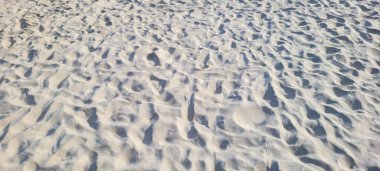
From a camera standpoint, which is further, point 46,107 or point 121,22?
point 121,22

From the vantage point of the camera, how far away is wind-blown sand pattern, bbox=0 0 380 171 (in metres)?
3.28

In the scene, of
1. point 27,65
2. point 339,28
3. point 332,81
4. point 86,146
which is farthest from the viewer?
point 339,28

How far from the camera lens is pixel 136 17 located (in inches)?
244

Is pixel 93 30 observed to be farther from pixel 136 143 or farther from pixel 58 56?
pixel 136 143

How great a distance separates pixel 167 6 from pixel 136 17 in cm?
73

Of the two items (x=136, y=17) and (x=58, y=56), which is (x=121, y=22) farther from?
(x=58, y=56)

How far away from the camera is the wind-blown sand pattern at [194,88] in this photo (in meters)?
3.28

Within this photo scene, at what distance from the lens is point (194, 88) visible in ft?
13.8

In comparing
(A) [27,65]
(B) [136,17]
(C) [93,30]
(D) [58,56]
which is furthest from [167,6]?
(A) [27,65]

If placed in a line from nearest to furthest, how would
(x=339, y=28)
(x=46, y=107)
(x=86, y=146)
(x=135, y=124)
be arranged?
(x=86, y=146) → (x=135, y=124) → (x=46, y=107) → (x=339, y=28)

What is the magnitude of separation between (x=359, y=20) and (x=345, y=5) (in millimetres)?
663

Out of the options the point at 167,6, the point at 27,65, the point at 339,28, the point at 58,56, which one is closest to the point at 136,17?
the point at 167,6

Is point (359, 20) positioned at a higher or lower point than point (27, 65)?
higher

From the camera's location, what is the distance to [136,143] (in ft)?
11.2
